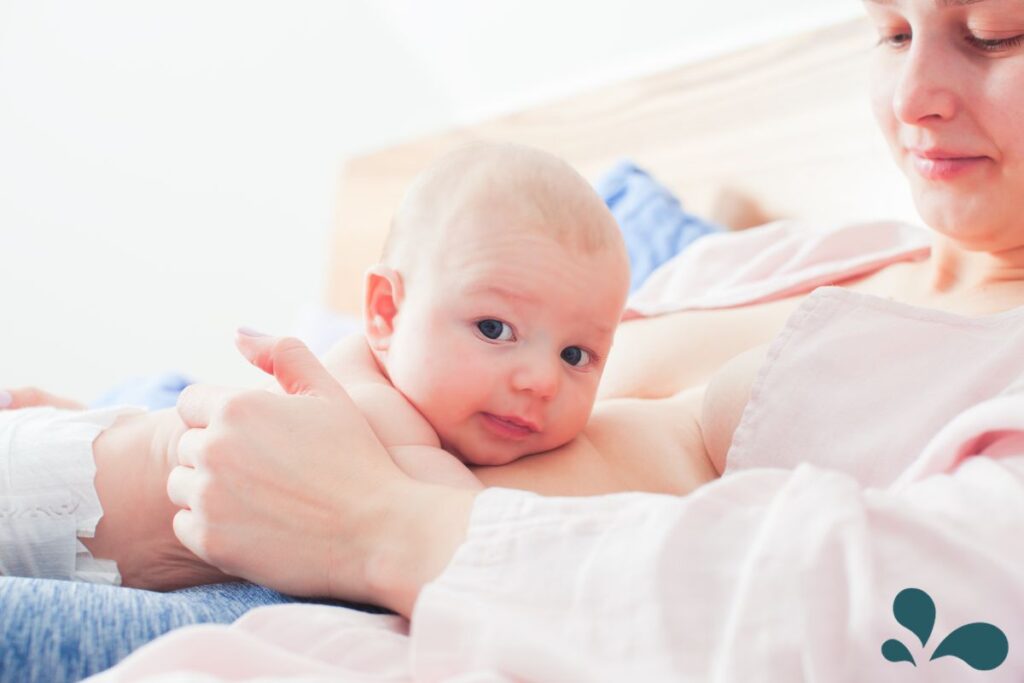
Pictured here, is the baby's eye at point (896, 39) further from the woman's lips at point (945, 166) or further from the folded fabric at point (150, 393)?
the folded fabric at point (150, 393)

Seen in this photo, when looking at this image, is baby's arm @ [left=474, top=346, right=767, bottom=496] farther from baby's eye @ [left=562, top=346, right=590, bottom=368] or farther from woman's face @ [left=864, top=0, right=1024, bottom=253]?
woman's face @ [left=864, top=0, right=1024, bottom=253]

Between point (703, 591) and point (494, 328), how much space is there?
39 centimetres

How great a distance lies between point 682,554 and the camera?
718 millimetres

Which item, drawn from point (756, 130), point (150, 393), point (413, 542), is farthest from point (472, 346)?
point (756, 130)

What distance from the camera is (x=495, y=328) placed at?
104 centimetres

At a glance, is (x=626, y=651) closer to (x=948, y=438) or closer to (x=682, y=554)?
(x=682, y=554)

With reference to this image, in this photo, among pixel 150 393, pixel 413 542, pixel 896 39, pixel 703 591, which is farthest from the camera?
pixel 150 393

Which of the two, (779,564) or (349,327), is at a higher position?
(779,564)

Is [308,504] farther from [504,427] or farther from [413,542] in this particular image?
[504,427]

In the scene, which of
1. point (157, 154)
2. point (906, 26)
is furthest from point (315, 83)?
point (906, 26)

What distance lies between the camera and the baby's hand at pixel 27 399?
1.22 meters

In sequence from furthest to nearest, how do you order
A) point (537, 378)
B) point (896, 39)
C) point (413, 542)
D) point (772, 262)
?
point (772, 262) < point (896, 39) < point (537, 378) < point (413, 542)

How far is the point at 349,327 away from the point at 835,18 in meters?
0.99

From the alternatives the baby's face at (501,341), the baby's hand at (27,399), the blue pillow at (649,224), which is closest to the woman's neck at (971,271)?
the baby's face at (501,341)
